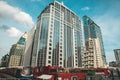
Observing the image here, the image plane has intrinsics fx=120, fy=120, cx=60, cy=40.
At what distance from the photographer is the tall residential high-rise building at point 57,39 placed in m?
98.0

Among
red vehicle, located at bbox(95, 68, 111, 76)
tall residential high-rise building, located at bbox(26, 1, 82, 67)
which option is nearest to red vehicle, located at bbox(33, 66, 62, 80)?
red vehicle, located at bbox(95, 68, 111, 76)

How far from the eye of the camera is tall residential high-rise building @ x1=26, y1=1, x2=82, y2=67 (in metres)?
98.0

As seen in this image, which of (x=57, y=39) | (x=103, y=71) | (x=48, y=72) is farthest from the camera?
(x=57, y=39)

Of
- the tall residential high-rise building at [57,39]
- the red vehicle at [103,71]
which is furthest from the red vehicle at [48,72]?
the tall residential high-rise building at [57,39]

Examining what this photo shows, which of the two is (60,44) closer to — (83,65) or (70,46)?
(70,46)

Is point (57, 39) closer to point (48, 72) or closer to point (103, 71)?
point (48, 72)

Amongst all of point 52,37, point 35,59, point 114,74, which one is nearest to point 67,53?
point 52,37

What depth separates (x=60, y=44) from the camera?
107 meters

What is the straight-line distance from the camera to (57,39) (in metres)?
106

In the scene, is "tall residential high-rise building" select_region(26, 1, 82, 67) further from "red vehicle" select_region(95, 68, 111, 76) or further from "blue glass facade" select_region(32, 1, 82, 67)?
"red vehicle" select_region(95, 68, 111, 76)

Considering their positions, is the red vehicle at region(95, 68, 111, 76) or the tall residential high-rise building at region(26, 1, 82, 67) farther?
Result: the tall residential high-rise building at region(26, 1, 82, 67)

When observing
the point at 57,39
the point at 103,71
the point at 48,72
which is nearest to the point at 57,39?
the point at 57,39

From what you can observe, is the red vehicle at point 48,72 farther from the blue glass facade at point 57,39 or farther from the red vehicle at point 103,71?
the blue glass facade at point 57,39

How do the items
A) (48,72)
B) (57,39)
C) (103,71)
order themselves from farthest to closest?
(57,39), (103,71), (48,72)
